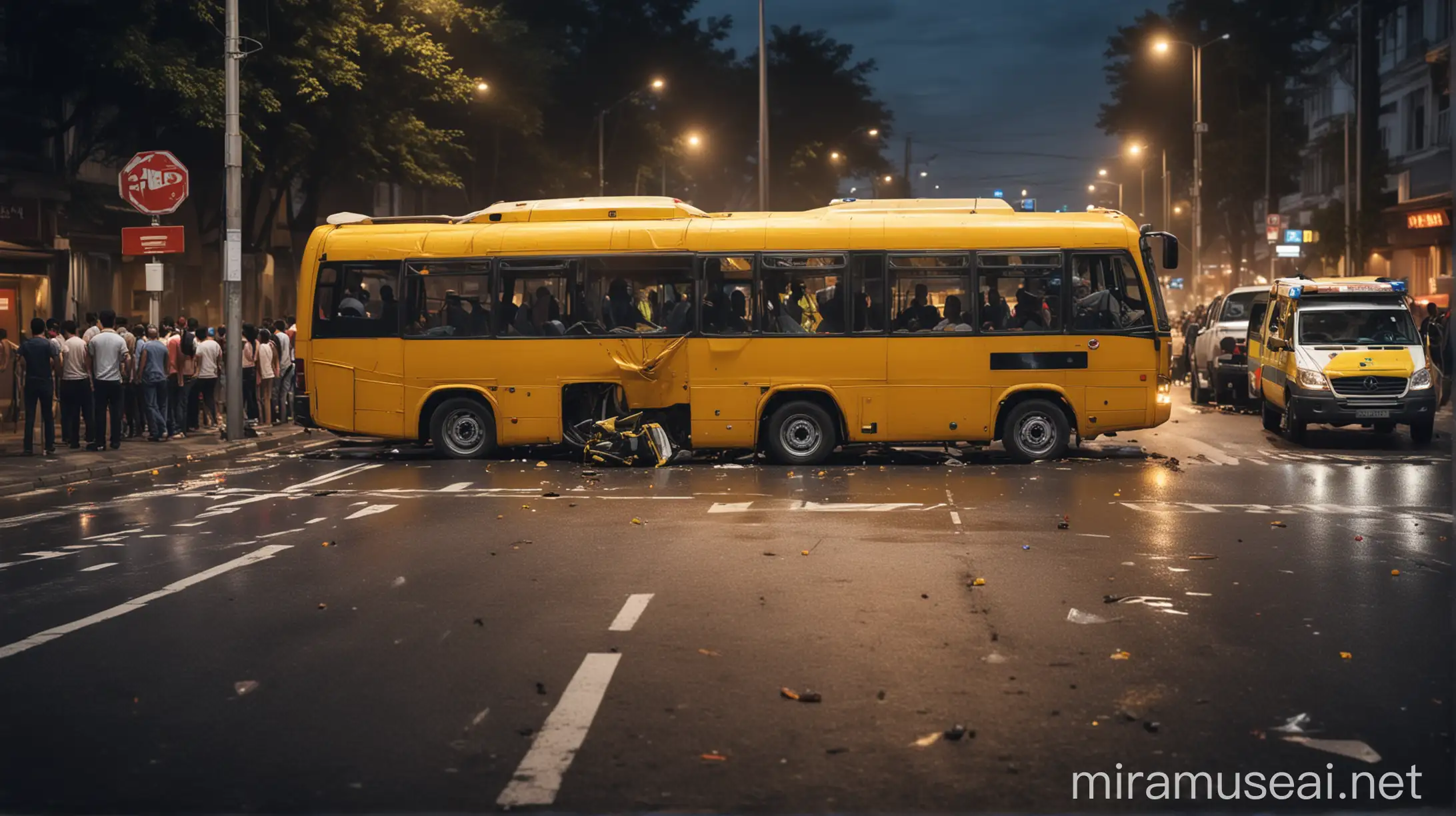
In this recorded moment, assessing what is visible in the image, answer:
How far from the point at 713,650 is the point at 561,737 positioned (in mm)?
1859

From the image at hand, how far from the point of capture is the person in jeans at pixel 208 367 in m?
26.0

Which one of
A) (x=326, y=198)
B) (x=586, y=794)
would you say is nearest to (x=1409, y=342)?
(x=586, y=794)

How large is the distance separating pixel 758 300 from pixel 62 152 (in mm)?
17071

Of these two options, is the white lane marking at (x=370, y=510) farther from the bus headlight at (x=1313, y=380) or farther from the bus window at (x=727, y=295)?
the bus headlight at (x=1313, y=380)

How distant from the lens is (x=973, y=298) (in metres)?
20.3

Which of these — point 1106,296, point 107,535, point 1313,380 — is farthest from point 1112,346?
point 107,535

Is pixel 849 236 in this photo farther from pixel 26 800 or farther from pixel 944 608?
pixel 26 800

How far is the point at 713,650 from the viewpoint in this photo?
8391 mm

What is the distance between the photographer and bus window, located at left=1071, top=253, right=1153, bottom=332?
20172 mm

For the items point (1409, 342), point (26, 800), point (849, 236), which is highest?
point (849, 236)

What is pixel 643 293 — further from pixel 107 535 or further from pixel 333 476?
pixel 107 535

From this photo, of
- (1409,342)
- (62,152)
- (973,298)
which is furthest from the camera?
(62,152)

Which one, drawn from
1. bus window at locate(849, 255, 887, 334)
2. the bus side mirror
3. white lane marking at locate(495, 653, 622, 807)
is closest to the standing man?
bus window at locate(849, 255, 887, 334)

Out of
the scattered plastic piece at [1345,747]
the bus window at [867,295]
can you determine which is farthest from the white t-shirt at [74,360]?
the scattered plastic piece at [1345,747]
